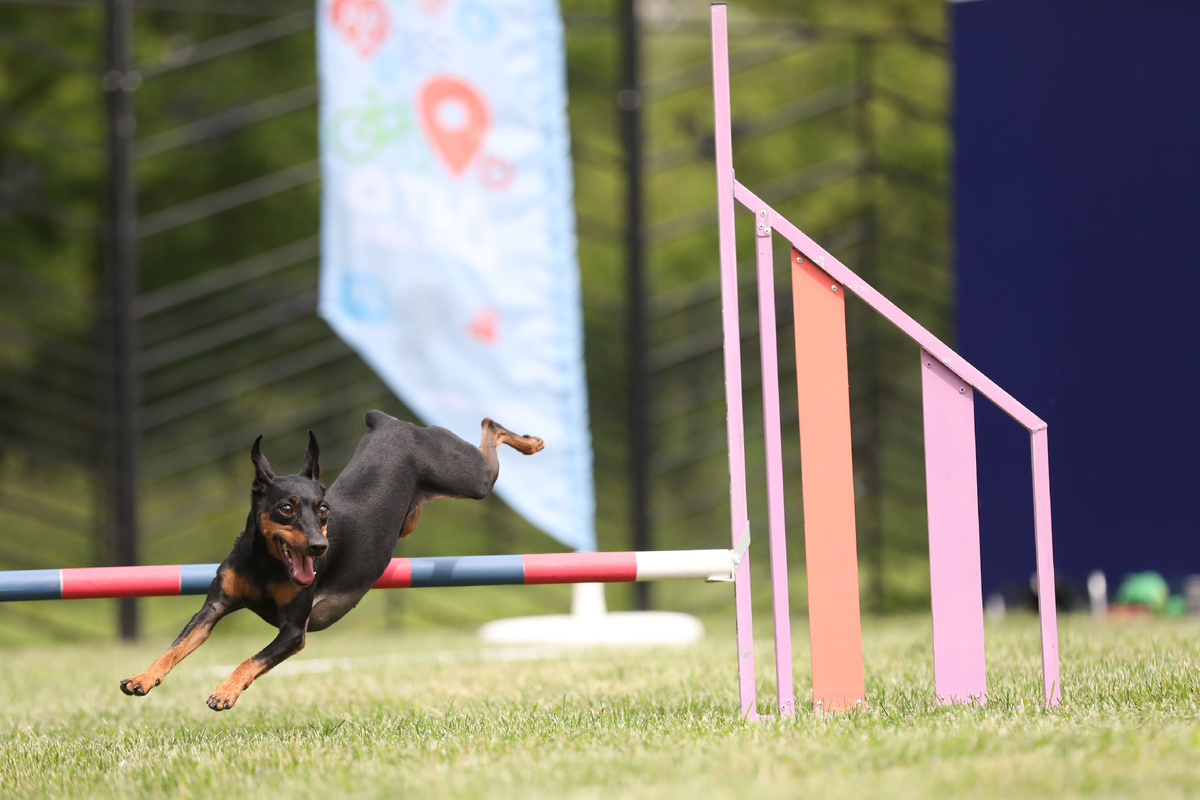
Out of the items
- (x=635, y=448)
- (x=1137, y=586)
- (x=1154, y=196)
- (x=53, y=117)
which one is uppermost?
(x=53, y=117)

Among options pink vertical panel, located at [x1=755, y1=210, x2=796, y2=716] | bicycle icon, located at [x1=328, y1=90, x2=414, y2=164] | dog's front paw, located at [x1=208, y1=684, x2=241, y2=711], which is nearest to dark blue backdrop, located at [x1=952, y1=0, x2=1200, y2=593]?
bicycle icon, located at [x1=328, y1=90, x2=414, y2=164]

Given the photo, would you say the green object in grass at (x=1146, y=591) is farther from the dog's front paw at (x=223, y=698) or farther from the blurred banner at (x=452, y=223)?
the dog's front paw at (x=223, y=698)

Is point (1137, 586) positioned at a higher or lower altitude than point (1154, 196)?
lower

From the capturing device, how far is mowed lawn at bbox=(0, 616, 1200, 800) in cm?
294

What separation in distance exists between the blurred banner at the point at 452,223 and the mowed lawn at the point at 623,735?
1908 millimetres

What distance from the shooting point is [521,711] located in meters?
4.31

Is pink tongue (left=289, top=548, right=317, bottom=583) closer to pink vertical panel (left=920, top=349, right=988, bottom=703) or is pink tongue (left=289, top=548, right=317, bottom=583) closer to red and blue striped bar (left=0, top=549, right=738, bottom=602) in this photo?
red and blue striped bar (left=0, top=549, right=738, bottom=602)

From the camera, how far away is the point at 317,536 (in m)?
3.39

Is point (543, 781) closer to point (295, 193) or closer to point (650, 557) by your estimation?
point (650, 557)

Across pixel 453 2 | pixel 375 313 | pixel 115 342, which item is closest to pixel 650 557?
pixel 375 313

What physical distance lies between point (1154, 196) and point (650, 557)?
518cm

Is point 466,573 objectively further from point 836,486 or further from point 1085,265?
point 1085,265

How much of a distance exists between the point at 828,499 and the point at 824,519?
0.19 ft

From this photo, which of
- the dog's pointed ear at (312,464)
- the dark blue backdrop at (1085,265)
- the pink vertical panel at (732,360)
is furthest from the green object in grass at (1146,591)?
the dog's pointed ear at (312,464)
